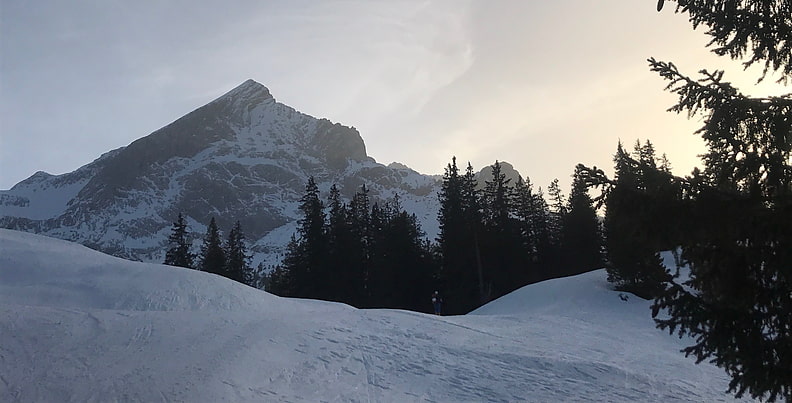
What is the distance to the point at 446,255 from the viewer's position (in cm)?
4353

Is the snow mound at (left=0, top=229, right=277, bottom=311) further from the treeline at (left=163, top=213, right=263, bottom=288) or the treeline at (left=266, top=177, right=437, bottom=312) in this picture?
the treeline at (left=163, top=213, right=263, bottom=288)

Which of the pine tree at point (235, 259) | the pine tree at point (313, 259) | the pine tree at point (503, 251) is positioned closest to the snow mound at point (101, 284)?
the pine tree at point (313, 259)

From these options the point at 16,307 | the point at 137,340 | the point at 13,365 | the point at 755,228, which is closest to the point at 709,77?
the point at 755,228

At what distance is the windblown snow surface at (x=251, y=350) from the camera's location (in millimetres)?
8375

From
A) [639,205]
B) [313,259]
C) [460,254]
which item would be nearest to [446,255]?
[460,254]

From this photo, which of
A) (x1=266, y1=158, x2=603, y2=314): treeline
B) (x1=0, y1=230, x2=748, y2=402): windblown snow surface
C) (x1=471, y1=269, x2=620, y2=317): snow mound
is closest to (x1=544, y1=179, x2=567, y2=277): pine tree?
(x1=266, y1=158, x2=603, y2=314): treeline

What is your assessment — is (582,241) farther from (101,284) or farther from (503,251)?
(101,284)

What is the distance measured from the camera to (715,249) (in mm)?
5957

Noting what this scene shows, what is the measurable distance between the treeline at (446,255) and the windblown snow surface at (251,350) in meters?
24.8

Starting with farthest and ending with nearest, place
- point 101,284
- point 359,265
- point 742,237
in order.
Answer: point 359,265 → point 101,284 → point 742,237

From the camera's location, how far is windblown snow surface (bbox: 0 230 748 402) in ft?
27.5

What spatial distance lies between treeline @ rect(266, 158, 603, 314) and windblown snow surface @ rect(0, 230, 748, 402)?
977 inches

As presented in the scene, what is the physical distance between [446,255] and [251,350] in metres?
34.1

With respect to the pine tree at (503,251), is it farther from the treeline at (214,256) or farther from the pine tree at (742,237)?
the pine tree at (742,237)
